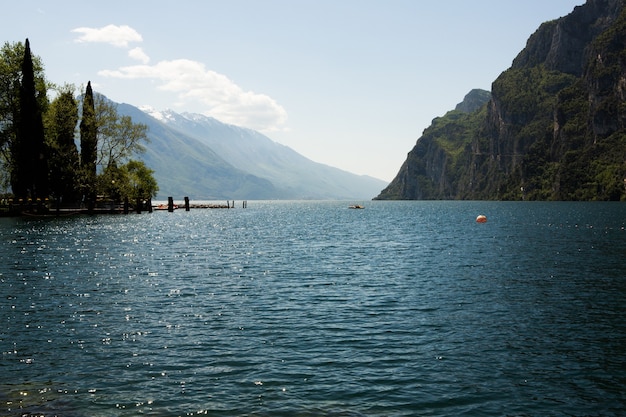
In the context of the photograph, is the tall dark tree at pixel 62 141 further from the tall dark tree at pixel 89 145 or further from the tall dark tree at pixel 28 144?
the tall dark tree at pixel 28 144

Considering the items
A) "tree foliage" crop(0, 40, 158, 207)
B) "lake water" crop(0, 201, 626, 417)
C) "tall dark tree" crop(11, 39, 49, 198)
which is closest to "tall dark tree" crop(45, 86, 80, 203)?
"tree foliage" crop(0, 40, 158, 207)

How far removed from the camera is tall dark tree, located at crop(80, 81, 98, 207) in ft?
349

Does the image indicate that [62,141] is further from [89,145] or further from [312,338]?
[312,338]

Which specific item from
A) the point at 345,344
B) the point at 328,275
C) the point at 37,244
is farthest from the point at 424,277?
the point at 37,244

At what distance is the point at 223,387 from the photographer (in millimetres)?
14664

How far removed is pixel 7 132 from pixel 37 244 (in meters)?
56.5

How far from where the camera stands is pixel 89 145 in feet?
354

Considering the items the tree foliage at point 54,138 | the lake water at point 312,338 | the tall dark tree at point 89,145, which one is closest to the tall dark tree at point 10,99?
the tree foliage at point 54,138

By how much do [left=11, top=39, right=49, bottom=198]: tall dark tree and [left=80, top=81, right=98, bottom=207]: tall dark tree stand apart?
9.02 meters

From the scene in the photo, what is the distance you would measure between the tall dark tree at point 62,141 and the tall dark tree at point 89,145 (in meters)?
1.91

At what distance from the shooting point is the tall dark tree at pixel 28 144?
94688mm

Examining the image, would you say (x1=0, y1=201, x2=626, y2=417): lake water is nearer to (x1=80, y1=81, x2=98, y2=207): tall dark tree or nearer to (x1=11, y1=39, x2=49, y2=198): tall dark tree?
(x1=11, y1=39, x2=49, y2=198): tall dark tree

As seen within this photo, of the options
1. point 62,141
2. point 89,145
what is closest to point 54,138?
point 62,141

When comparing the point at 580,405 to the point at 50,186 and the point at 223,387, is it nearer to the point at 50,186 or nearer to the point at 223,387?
the point at 223,387
